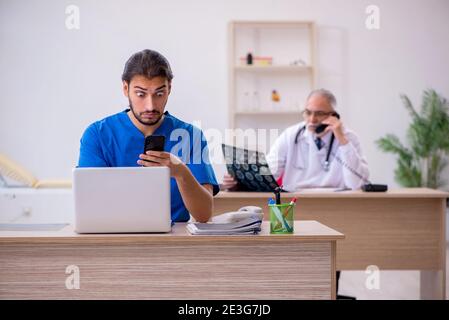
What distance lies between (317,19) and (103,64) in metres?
2.11

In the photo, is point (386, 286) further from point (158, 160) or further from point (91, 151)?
point (158, 160)

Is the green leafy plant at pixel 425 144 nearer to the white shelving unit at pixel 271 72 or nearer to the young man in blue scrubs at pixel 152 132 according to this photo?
the white shelving unit at pixel 271 72

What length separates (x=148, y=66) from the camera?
8.14 feet

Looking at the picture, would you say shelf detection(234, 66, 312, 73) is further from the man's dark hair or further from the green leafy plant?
the man's dark hair

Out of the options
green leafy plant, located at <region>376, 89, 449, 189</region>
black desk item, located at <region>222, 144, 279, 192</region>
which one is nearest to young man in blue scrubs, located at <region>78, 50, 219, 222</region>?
black desk item, located at <region>222, 144, 279, 192</region>

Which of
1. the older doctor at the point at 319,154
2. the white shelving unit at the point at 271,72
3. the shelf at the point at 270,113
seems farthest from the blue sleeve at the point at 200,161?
the white shelving unit at the point at 271,72

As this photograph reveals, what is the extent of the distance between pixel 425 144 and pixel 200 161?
4.39m

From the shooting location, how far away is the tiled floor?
4297 millimetres

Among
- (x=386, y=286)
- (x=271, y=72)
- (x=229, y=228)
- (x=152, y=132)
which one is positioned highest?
(x=271, y=72)

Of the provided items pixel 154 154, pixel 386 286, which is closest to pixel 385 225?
pixel 386 286

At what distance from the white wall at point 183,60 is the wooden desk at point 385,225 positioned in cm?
276

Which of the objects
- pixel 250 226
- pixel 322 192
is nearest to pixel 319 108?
pixel 322 192

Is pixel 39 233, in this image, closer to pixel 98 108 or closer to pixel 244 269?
pixel 244 269

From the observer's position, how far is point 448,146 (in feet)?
21.2
